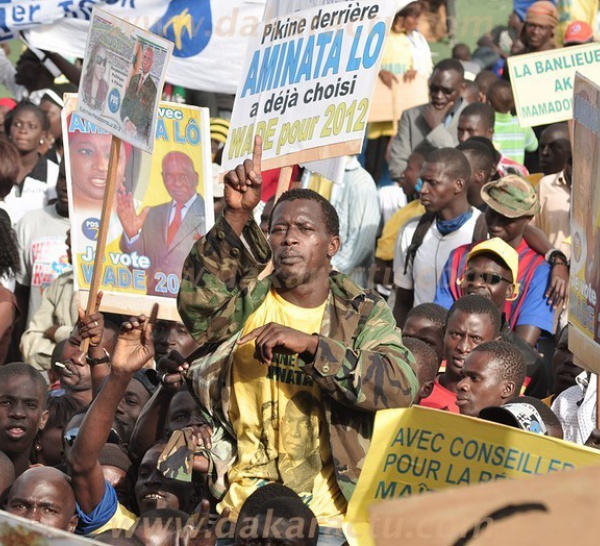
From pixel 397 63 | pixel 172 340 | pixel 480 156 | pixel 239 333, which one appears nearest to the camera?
pixel 239 333

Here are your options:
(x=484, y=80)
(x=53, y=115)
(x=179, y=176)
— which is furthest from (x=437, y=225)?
(x=53, y=115)

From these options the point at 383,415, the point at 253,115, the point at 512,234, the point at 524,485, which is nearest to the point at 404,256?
the point at 512,234

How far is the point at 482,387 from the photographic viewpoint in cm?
624

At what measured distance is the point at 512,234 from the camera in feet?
26.8

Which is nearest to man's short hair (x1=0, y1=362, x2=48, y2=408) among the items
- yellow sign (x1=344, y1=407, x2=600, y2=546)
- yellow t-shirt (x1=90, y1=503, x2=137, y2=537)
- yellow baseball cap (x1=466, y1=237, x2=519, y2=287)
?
yellow t-shirt (x1=90, y1=503, x2=137, y2=537)

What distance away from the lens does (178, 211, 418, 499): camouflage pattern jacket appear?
4.79 m

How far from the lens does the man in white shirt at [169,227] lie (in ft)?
23.5

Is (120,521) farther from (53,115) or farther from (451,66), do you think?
(53,115)

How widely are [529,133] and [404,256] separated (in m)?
3.20

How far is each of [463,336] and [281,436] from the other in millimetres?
2324

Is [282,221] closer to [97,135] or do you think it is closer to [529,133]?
[97,135]

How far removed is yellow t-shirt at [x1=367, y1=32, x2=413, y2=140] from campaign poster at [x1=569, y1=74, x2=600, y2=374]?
6.48 meters

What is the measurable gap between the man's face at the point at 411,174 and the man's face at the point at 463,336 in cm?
306

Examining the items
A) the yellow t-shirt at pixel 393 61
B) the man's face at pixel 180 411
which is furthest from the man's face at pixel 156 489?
the yellow t-shirt at pixel 393 61
